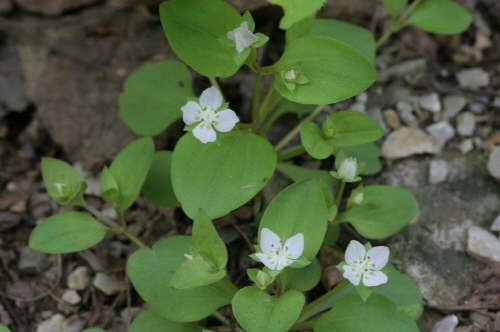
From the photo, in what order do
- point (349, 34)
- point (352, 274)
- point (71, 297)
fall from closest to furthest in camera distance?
1. point (352, 274)
2. point (71, 297)
3. point (349, 34)

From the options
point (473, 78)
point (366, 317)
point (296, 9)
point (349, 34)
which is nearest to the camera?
point (296, 9)

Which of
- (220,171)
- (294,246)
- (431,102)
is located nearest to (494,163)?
(431,102)

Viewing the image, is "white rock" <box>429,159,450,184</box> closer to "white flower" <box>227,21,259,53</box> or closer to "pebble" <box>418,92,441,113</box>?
"pebble" <box>418,92,441,113</box>

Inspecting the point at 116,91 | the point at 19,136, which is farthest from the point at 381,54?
the point at 19,136

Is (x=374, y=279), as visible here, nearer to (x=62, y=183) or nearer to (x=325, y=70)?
(x=325, y=70)

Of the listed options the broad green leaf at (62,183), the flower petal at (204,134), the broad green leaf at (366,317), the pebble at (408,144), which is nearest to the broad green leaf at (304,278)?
the broad green leaf at (366,317)
